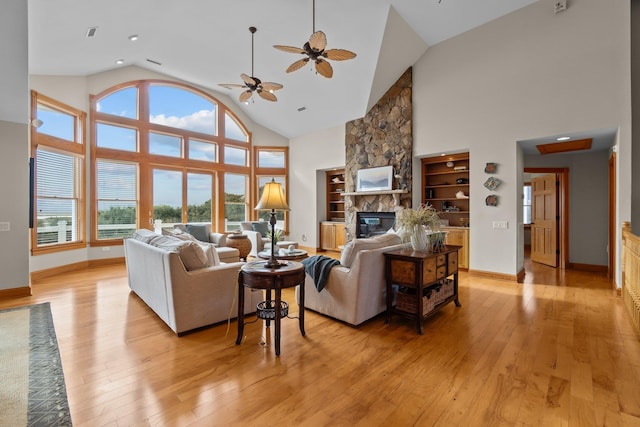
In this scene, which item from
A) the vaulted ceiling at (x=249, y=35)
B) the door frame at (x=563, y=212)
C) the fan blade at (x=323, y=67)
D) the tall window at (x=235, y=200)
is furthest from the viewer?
the tall window at (x=235, y=200)

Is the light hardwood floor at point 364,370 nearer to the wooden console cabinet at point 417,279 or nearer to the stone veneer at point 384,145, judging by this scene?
the wooden console cabinet at point 417,279

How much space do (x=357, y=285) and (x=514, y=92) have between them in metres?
4.57

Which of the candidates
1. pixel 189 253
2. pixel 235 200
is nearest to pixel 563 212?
pixel 189 253

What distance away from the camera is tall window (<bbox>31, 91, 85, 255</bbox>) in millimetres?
5336

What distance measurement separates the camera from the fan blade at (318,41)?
3.60m

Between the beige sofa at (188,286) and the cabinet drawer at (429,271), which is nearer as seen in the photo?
the beige sofa at (188,286)

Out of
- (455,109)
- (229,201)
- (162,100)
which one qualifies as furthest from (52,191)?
(455,109)

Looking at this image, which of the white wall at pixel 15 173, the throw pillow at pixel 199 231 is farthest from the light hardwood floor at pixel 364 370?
the throw pillow at pixel 199 231

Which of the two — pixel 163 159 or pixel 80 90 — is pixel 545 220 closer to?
pixel 163 159

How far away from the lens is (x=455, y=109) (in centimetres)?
578

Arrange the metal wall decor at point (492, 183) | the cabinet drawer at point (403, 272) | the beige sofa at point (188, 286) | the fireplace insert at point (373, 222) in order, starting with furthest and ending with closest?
1. the fireplace insert at point (373, 222)
2. the metal wall decor at point (492, 183)
3. the cabinet drawer at point (403, 272)
4. the beige sofa at point (188, 286)

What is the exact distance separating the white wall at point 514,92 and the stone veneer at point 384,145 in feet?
0.79

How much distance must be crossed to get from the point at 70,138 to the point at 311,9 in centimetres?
539

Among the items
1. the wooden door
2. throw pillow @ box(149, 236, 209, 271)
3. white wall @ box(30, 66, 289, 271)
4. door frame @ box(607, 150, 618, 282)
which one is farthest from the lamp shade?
the wooden door
